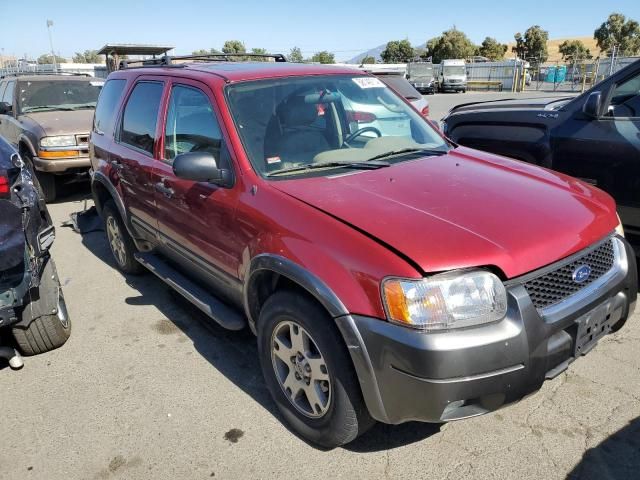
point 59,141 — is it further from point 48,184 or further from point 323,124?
point 323,124

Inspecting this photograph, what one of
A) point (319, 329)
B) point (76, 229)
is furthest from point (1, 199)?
point (76, 229)

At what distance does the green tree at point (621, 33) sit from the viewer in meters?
60.2

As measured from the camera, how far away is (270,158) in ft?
9.69

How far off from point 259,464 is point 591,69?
129 ft

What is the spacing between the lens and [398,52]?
6462 centimetres

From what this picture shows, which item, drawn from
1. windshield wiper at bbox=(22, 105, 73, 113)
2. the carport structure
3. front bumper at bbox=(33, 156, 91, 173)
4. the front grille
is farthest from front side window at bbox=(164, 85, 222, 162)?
the carport structure

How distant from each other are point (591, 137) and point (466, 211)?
7.92 feet

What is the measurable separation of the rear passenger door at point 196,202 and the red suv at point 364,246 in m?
0.02

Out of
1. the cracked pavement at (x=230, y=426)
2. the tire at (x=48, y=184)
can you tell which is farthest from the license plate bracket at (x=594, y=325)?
the tire at (x=48, y=184)

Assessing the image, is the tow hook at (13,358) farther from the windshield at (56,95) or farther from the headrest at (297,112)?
the windshield at (56,95)

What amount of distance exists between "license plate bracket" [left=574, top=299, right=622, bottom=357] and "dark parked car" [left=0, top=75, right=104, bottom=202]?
7.39 m

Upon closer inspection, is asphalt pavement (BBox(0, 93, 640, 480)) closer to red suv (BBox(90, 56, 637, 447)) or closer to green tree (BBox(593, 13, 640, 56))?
red suv (BBox(90, 56, 637, 447))

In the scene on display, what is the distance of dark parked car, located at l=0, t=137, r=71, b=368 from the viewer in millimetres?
2887

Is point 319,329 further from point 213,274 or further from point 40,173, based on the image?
point 40,173
